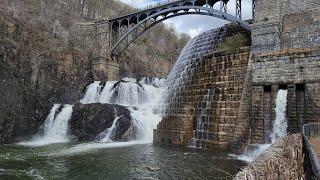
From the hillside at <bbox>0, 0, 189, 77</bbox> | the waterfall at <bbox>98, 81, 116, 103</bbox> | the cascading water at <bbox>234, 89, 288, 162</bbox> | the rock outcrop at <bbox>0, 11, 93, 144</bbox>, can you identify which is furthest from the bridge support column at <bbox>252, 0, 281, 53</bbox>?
the hillside at <bbox>0, 0, 189, 77</bbox>

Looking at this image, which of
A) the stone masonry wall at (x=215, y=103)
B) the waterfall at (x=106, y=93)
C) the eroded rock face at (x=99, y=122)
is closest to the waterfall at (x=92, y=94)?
the waterfall at (x=106, y=93)

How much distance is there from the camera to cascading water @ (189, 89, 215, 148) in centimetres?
1809

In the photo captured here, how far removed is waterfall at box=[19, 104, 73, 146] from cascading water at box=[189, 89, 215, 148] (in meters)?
9.76

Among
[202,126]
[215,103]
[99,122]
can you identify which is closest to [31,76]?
[99,122]

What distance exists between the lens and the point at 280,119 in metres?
15.8

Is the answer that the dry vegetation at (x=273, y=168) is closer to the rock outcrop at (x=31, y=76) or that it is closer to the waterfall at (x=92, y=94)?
the rock outcrop at (x=31, y=76)

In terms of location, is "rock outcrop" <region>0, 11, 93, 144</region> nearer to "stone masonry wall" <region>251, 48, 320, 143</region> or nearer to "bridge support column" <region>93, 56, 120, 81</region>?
"bridge support column" <region>93, 56, 120, 81</region>

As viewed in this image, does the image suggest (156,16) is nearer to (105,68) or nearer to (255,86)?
(105,68)

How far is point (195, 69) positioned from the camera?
21.4 m

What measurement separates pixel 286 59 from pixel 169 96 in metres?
8.86

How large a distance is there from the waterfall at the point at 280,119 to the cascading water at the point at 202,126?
3.51 m

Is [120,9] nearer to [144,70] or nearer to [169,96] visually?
[144,70]

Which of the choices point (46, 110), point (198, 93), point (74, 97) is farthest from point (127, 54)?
point (198, 93)

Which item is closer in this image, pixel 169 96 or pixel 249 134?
pixel 249 134
